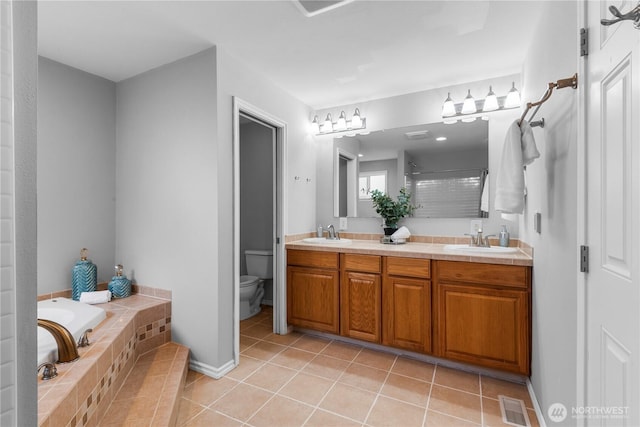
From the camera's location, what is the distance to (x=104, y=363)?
1596 mm

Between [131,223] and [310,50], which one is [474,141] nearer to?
[310,50]

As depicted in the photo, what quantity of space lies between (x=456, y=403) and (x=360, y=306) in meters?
0.95

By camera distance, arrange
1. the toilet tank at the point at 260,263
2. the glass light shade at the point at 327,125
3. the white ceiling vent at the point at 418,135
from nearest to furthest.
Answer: the white ceiling vent at the point at 418,135, the glass light shade at the point at 327,125, the toilet tank at the point at 260,263

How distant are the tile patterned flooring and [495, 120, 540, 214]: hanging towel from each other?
1.25 m

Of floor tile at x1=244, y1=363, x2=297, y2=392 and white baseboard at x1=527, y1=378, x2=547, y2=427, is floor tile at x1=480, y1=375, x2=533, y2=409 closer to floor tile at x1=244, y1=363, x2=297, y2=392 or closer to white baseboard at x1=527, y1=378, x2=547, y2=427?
white baseboard at x1=527, y1=378, x2=547, y2=427

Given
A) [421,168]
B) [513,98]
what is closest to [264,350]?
[421,168]

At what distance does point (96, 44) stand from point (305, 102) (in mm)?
1829

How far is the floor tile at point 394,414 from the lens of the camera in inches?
67.2

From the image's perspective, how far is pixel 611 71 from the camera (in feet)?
2.98

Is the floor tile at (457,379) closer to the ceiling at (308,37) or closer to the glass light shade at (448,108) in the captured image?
the glass light shade at (448,108)

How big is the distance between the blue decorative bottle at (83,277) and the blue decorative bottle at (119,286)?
0.14 metres

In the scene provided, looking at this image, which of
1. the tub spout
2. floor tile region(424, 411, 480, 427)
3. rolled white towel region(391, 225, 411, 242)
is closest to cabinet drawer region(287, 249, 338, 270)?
rolled white towel region(391, 225, 411, 242)

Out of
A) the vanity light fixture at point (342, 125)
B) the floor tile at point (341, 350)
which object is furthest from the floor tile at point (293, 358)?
the vanity light fixture at point (342, 125)

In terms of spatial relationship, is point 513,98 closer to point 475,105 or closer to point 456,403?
point 475,105
